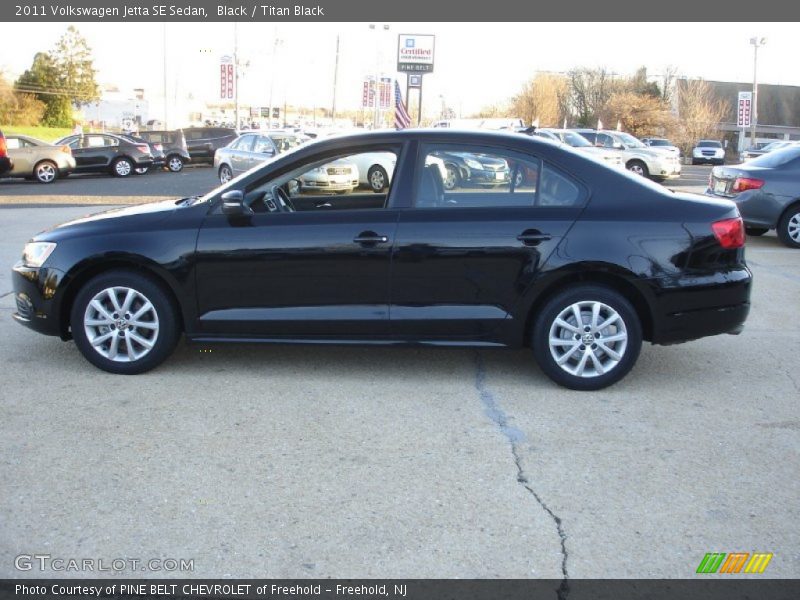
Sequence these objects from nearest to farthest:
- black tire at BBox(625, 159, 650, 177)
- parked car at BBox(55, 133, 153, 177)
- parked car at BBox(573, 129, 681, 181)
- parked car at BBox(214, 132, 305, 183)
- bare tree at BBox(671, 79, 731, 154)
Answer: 1. parked car at BBox(214, 132, 305, 183)
2. parked car at BBox(573, 129, 681, 181)
3. black tire at BBox(625, 159, 650, 177)
4. parked car at BBox(55, 133, 153, 177)
5. bare tree at BBox(671, 79, 731, 154)

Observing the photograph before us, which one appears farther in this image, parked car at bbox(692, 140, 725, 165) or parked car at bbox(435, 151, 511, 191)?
parked car at bbox(692, 140, 725, 165)

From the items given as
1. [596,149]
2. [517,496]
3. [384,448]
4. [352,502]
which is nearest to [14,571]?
[352,502]

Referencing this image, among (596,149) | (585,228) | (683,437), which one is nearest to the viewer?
(683,437)

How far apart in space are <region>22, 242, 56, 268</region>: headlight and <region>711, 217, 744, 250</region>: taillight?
4409 mm

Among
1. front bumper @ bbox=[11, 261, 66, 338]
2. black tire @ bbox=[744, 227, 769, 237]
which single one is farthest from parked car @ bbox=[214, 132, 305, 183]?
front bumper @ bbox=[11, 261, 66, 338]

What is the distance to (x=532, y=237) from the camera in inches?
209

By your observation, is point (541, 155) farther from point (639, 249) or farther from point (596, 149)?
point (596, 149)

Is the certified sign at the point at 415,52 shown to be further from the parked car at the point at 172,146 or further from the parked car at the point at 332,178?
the parked car at the point at 332,178

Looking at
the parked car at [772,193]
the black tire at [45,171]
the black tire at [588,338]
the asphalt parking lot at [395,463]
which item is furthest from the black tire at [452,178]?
the black tire at [45,171]

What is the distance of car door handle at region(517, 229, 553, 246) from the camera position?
17.4ft

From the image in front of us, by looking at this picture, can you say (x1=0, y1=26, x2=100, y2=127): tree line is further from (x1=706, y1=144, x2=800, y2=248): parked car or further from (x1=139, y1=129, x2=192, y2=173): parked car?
(x1=706, y1=144, x2=800, y2=248): parked car

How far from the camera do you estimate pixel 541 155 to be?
546cm

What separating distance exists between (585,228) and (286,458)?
94.6 inches

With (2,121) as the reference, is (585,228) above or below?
below
